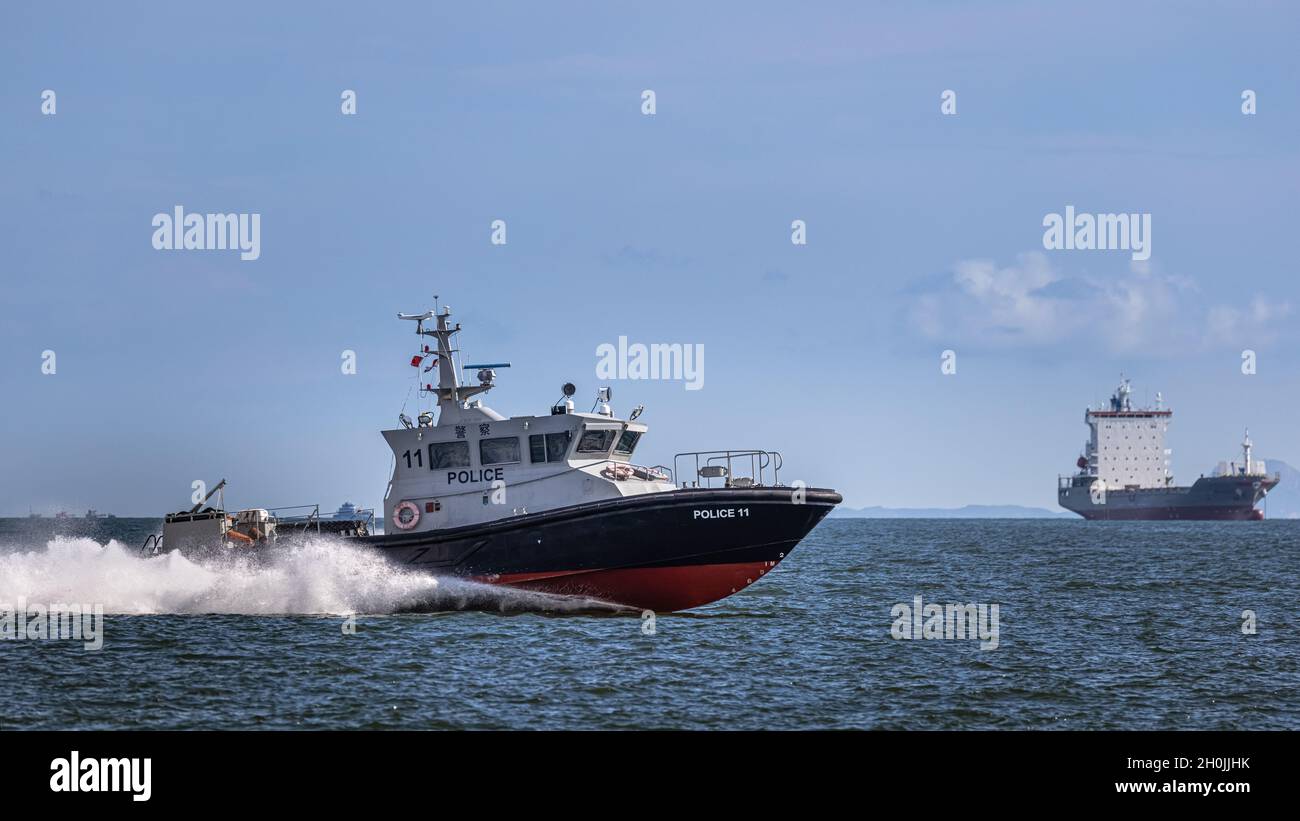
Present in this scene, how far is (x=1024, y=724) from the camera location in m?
18.3

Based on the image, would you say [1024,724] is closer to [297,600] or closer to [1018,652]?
[1018,652]

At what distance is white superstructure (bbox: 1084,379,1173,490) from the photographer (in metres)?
181

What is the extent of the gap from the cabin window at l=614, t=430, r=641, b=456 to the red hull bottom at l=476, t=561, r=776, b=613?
3080mm

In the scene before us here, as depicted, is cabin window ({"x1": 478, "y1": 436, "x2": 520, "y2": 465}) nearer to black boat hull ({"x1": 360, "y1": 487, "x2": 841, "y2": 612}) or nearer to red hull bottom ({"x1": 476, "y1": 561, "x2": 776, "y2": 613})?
black boat hull ({"x1": 360, "y1": 487, "x2": 841, "y2": 612})

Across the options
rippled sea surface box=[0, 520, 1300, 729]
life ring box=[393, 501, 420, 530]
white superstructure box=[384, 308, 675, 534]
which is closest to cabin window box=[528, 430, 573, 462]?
white superstructure box=[384, 308, 675, 534]

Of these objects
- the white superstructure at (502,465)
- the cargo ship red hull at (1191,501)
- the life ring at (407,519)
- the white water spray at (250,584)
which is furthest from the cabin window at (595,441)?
the cargo ship red hull at (1191,501)

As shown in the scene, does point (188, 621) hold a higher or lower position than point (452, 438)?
lower

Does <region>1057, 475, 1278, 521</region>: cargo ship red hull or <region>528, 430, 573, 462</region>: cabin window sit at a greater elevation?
<region>528, 430, 573, 462</region>: cabin window

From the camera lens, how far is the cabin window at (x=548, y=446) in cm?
2814

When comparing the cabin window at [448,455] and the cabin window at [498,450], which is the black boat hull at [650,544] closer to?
the cabin window at [498,450]
